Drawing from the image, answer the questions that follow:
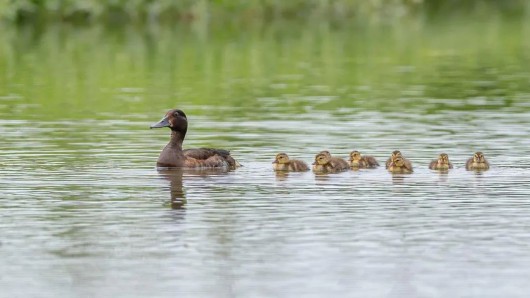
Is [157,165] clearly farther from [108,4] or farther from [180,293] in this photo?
[108,4]

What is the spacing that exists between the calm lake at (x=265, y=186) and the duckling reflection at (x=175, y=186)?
5 centimetres

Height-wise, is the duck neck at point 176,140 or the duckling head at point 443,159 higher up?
the duck neck at point 176,140

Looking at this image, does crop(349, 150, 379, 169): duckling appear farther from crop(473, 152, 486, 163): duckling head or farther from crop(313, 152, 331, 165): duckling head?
crop(473, 152, 486, 163): duckling head

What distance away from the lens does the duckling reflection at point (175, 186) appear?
62.2 feet

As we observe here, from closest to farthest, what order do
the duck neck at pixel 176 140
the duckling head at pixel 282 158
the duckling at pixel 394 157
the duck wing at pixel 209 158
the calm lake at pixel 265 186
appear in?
the calm lake at pixel 265 186
the duckling at pixel 394 157
the duckling head at pixel 282 158
the duck wing at pixel 209 158
the duck neck at pixel 176 140

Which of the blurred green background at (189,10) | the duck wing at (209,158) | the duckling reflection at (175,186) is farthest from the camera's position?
the blurred green background at (189,10)

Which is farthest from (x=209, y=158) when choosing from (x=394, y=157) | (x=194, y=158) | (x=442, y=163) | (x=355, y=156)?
(x=442, y=163)

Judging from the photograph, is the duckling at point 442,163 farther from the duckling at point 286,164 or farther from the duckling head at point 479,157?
the duckling at point 286,164

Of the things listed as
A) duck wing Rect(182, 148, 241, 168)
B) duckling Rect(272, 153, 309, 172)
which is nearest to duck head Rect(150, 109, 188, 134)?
duck wing Rect(182, 148, 241, 168)

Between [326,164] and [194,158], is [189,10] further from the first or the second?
[326,164]

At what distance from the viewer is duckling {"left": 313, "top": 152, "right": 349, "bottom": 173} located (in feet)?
69.9

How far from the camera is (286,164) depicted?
21.5 m

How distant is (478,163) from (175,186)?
4170 millimetres

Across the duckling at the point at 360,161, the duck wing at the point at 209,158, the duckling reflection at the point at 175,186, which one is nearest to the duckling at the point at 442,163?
the duckling at the point at 360,161
